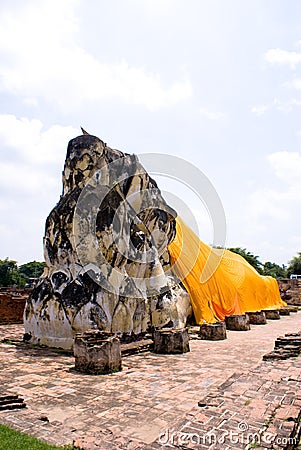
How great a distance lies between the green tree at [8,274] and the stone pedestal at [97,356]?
3183 cm

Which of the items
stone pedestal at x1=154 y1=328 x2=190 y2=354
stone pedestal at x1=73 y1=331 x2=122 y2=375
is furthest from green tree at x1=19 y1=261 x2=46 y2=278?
stone pedestal at x1=73 y1=331 x2=122 y2=375

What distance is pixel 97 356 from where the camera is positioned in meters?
6.77

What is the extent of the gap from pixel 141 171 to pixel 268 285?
12923 mm

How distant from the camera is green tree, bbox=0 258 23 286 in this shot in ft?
120

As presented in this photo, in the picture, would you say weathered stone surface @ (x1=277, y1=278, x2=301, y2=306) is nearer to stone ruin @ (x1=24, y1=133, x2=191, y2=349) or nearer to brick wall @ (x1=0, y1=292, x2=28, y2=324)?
stone ruin @ (x1=24, y1=133, x2=191, y2=349)

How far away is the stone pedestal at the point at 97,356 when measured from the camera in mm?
6742

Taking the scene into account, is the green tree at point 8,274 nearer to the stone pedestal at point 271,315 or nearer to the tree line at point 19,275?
the tree line at point 19,275

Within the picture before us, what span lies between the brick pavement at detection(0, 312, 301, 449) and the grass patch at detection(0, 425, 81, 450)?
15 cm

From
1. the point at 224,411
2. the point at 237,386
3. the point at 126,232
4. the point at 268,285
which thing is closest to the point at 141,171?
the point at 126,232

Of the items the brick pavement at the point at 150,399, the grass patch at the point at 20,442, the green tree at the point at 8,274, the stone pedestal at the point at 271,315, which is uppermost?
the green tree at the point at 8,274

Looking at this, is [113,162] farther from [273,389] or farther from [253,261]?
[253,261]

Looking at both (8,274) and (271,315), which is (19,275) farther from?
(271,315)

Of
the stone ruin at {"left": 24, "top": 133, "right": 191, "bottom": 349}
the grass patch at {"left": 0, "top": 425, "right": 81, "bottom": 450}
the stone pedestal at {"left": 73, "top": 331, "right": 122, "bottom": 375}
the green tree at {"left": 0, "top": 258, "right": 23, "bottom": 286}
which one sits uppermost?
the green tree at {"left": 0, "top": 258, "right": 23, "bottom": 286}

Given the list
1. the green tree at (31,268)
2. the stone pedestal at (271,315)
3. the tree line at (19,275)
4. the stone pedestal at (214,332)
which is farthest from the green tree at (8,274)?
the stone pedestal at (214,332)
